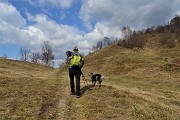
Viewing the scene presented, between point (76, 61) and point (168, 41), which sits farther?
point (168, 41)

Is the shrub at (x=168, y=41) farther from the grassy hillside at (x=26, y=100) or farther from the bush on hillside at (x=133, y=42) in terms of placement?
the grassy hillside at (x=26, y=100)

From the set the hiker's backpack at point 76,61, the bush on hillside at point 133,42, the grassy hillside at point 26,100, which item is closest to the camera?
the grassy hillside at point 26,100

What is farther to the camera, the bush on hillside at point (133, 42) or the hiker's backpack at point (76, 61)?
the bush on hillside at point (133, 42)

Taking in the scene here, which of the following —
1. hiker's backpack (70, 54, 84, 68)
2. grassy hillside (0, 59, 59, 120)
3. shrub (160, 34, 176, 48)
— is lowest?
grassy hillside (0, 59, 59, 120)

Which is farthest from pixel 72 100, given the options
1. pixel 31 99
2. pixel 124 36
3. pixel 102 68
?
pixel 124 36

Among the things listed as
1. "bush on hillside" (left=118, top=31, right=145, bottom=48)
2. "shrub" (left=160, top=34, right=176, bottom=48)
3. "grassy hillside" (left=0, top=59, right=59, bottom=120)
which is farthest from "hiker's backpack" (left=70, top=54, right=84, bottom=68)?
"shrub" (left=160, top=34, right=176, bottom=48)

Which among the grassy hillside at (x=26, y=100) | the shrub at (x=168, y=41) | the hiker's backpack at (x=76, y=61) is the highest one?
the shrub at (x=168, y=41)

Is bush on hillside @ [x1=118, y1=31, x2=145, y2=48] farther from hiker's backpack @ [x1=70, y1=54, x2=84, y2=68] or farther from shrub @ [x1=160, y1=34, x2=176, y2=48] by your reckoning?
hiker's backpack @ [x1=70, y1=54, x2=84, y2=68]

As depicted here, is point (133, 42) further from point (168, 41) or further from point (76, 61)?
point (76, 61)

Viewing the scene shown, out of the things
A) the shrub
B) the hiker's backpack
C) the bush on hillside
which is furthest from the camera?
the bush on hillside

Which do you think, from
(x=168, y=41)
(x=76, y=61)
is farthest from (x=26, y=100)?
(x=168, y=41)

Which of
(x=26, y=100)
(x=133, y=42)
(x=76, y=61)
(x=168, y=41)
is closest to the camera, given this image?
(x=26, y=100)

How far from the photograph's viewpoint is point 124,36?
78562mm

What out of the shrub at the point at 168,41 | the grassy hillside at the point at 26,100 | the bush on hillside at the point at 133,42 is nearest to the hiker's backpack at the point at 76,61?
the grassy hillside at the point at 26,100
